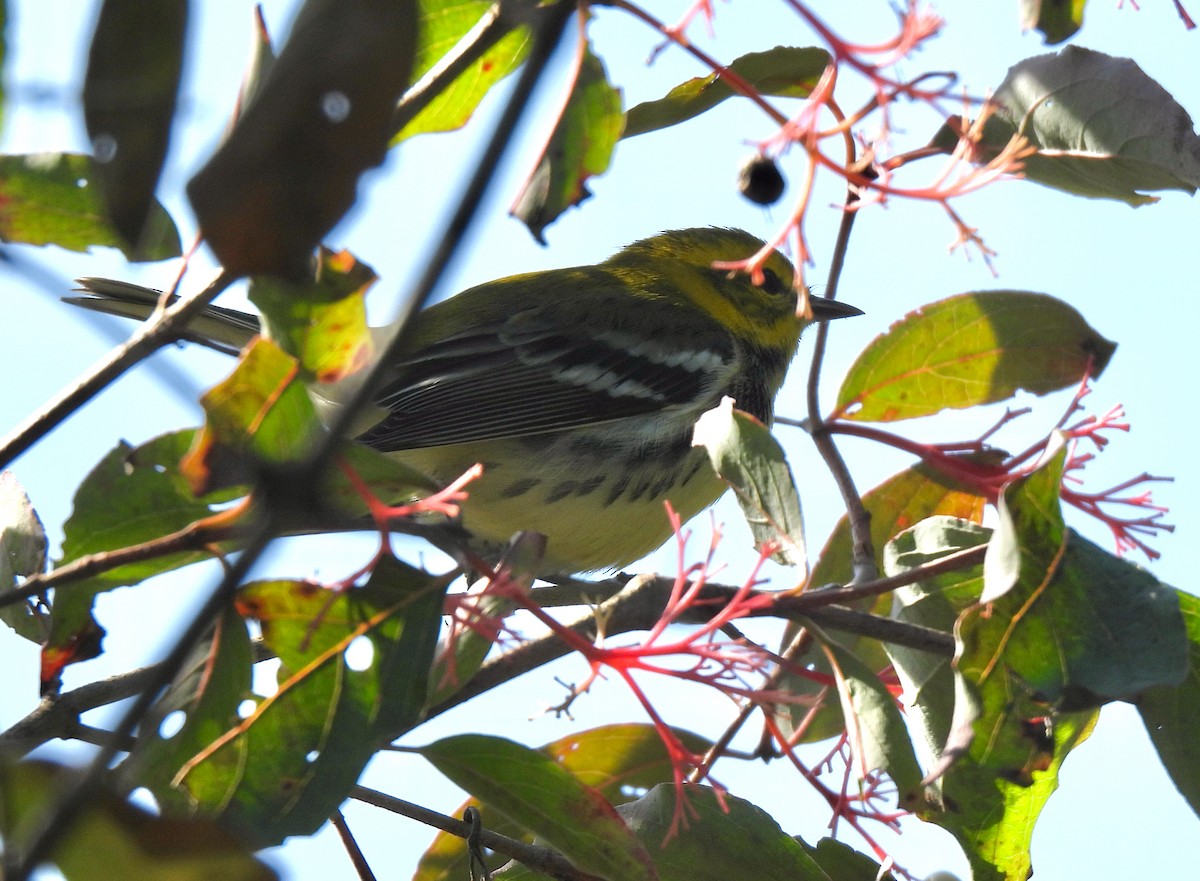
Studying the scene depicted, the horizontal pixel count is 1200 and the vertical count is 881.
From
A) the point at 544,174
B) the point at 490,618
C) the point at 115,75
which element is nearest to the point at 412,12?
the point at 115,75

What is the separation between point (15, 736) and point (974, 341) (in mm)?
1677

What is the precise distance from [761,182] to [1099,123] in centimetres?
54

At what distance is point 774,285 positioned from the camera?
4.49 m

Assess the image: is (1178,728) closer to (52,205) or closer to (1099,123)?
(1099,123)

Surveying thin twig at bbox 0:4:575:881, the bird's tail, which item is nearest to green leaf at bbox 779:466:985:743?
the bird's tail

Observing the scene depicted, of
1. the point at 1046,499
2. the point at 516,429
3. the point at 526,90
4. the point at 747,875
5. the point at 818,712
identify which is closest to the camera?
the point at 526,90

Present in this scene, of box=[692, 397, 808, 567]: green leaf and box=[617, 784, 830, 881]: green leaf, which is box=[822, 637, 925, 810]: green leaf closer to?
box=[692, 397, 808, 567]: green leaf

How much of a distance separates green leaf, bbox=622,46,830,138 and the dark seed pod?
160 millimetres

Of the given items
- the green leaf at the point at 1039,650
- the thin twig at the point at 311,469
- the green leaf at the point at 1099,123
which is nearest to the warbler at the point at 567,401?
the green leaf at the point at 1099,123

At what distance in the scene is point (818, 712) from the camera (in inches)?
89.4

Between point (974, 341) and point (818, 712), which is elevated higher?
point (974, 341)

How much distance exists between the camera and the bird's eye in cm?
448

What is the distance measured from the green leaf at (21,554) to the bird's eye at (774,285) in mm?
2919

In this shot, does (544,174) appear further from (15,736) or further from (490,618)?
(15,736)
